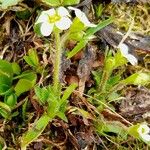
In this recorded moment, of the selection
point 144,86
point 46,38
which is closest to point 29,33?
point 46,38

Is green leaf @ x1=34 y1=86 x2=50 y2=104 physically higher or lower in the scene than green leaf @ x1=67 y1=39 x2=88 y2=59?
lower

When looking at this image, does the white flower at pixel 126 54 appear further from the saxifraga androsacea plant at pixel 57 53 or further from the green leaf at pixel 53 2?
the green leaf at pixel 53 2

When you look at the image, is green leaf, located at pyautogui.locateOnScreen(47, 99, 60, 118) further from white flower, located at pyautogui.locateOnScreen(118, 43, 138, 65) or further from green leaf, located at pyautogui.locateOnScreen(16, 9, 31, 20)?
green leaf, located at pyautogui.locateOnScreen(16, 9, 31, 20)

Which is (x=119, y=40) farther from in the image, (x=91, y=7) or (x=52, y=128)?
(x=52, y=128)

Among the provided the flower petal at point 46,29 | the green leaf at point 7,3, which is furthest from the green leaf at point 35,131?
the green leaf at point 7,3

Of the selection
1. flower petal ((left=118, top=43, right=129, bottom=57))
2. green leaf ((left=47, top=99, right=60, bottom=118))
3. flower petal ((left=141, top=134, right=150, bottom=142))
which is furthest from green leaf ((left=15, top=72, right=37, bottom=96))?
flower petal ((left=141, top=134, right=150, bottom=142))

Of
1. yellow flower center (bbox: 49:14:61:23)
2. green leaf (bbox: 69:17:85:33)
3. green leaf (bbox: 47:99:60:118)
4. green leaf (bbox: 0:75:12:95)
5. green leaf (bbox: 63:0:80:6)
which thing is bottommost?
green leaf (bbox: 47:99:60:118)
